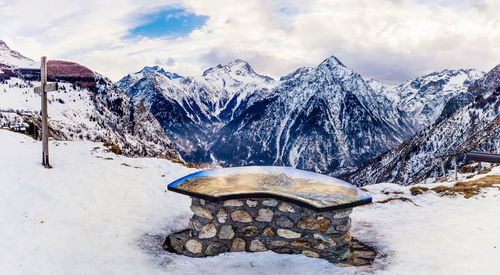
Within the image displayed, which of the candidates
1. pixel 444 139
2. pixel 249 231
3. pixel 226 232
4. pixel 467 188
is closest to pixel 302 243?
pixel 249 231

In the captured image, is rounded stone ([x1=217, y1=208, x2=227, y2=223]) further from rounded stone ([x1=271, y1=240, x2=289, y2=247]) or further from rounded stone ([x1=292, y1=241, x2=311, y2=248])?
rounded stone ([x1=292, y1=241, x2=311, y2=248])

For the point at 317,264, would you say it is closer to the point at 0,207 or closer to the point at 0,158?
the point at 0,207

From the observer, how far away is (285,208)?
9.88 metres

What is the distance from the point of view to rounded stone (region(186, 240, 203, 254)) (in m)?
10.1

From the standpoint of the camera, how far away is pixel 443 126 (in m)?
177

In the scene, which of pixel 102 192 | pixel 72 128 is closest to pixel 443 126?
pixel 72 128

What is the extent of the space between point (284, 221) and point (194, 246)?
3104 mm

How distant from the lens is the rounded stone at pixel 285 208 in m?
9.85

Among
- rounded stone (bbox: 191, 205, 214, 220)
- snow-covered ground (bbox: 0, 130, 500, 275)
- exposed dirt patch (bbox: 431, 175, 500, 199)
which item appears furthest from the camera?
exposed dirt patch (bbox: 431, 175, 500, 199)

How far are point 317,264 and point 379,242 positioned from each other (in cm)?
303

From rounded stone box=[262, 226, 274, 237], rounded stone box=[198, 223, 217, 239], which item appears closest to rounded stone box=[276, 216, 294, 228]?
rounded stone box=[262, 226, 274, 237]

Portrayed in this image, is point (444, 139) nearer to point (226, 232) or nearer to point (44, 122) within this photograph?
point (226, 232)

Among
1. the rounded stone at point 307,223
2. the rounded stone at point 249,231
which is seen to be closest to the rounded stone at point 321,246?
the rounded stone at point 307,223

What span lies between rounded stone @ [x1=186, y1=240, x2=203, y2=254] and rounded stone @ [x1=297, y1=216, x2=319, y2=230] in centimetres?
334
